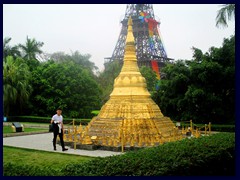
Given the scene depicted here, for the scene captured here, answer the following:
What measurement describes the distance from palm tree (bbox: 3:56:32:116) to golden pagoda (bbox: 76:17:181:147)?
13.4m

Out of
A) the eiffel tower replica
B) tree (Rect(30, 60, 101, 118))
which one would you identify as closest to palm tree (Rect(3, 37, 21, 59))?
tree (Rect(30, 60, 101, 118))

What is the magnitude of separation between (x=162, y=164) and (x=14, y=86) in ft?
68.7

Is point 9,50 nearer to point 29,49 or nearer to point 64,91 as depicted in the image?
point 29,49

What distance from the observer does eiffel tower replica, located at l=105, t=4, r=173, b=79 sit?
4294 centimetres

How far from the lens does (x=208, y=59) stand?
71.2 feet

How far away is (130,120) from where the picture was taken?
1237 centimetres

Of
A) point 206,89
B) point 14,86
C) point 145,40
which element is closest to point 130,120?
point 206,89

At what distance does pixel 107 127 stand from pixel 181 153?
222 inches

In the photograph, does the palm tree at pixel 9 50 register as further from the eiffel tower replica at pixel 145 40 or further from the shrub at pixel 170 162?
the shrub at pixel 170 162

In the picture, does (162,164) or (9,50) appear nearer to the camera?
(162,164)

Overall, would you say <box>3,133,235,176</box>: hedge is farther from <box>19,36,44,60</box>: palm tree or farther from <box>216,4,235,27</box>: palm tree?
<box>19,36,44,60</box>: palm tree

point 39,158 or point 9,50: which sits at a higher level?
point 9,50

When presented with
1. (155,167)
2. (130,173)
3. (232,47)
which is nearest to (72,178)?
(130,173)

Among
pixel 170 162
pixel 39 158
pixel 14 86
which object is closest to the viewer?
pixel 170 162
